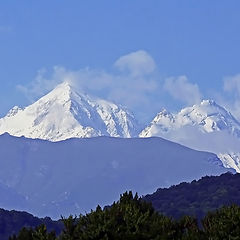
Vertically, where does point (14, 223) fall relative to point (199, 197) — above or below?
below

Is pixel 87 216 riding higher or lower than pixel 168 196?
lower

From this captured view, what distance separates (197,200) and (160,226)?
81.9 m

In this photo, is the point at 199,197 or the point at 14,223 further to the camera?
the point at 199,197

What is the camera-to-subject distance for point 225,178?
449 feet

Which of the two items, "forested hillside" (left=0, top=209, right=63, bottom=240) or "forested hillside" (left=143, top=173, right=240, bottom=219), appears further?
"forested hillside" (left=143, top=173, right=240, bottom=219)

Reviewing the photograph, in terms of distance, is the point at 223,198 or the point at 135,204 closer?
the point at 135,204

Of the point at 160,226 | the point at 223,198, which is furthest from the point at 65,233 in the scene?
the point at 223,198

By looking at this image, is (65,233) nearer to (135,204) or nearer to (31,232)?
(31,232)

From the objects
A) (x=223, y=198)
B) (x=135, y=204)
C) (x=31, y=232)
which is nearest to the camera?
(x=31, y=232)

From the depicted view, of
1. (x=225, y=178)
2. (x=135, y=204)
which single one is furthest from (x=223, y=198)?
(x=135, y=204)

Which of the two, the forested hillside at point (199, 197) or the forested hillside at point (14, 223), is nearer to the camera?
the forested hillside at point (14, 223)

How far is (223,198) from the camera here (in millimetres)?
121375

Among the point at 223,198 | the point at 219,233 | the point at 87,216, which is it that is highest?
the point at 223,198

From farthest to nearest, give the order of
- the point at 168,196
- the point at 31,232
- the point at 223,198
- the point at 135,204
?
the point at 168,196 < the point at 223,198 < the point at 135,204 < the point at 31,232
